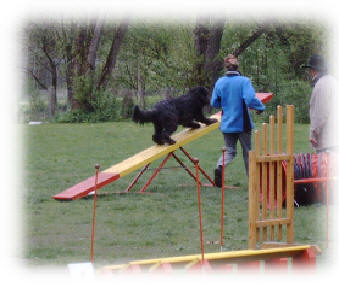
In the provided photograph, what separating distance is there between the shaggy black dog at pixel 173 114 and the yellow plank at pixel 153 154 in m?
0.13

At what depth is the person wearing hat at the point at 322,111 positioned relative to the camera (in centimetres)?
820

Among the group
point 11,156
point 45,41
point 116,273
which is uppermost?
point 45,41

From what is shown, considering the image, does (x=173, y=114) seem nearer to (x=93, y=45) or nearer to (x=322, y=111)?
(x=322, y=111)

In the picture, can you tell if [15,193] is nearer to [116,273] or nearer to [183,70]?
[116,273]

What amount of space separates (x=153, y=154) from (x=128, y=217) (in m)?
1.63

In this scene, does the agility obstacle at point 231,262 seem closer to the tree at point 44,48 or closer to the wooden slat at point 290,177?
the wooden slat at point 290,177

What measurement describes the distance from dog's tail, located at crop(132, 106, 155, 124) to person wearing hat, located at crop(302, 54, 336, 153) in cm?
265

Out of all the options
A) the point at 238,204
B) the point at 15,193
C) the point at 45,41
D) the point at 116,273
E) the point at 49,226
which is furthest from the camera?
the point at 45,41

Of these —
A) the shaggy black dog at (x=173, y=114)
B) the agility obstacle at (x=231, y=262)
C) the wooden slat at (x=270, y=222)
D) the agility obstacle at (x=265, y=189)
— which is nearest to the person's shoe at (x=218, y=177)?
the shaggy black dog at (x=173, y=114)

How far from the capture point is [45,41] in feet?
129

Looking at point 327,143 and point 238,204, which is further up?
point 327,143

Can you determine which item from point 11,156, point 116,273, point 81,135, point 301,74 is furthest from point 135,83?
point 116,273

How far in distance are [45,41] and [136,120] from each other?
30339mm

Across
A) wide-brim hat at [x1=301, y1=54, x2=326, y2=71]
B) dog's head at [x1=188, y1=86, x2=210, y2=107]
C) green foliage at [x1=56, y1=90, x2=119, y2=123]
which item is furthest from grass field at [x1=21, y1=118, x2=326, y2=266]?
green foliage at [x1=56, y1=90, x2=119, y2=123]
